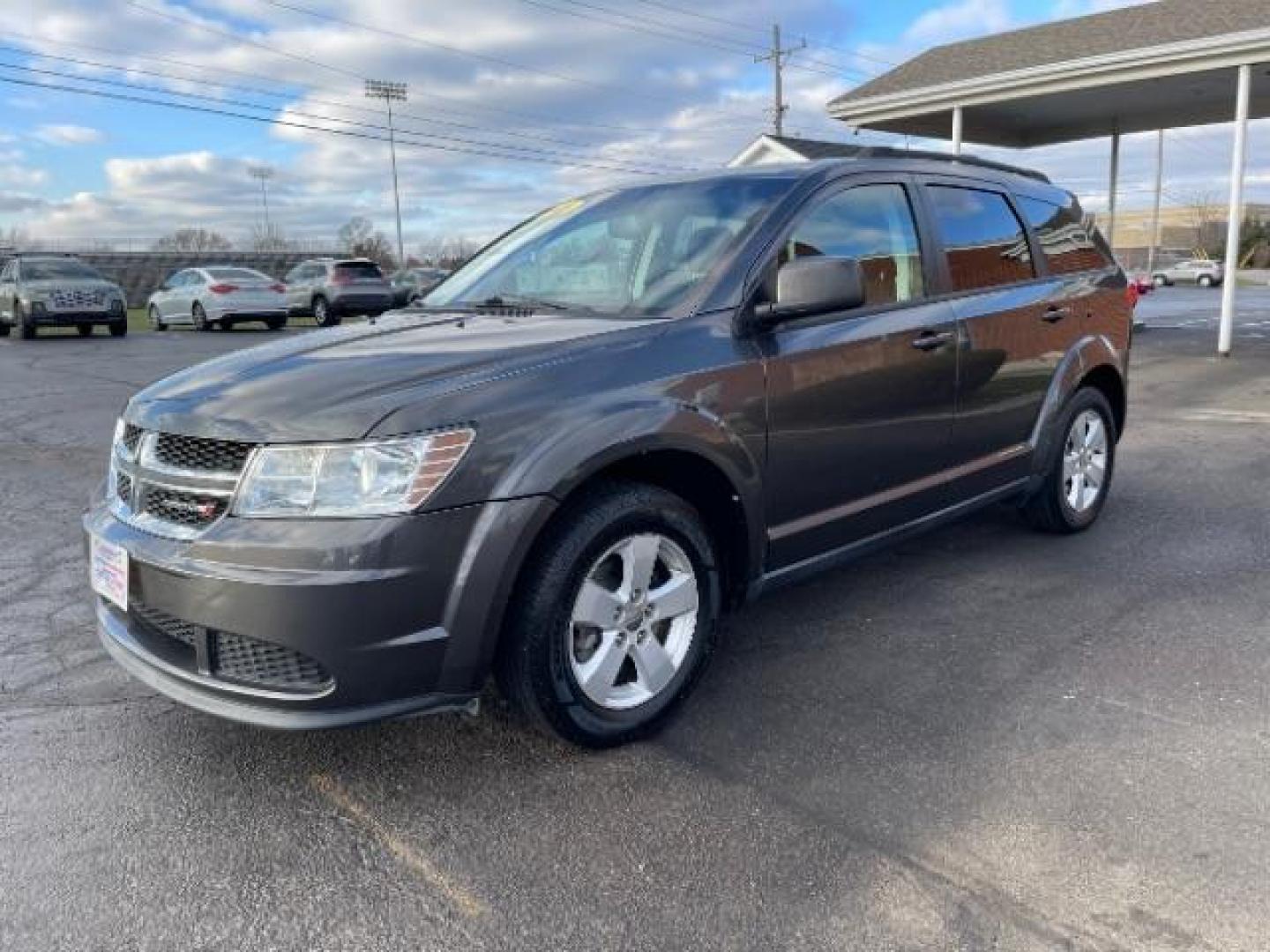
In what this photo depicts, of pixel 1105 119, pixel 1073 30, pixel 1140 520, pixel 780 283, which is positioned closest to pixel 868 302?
pixel 780 283

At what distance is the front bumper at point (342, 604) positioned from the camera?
2.49 m

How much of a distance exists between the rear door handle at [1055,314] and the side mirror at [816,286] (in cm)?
187

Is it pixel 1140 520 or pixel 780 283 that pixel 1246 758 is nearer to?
pixel 780 283

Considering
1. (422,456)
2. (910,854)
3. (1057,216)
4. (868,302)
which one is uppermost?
(1057,216)

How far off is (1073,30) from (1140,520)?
1303 centimetres

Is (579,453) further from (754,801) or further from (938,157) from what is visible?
(938,157)

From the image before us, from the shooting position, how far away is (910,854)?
253 centimetres

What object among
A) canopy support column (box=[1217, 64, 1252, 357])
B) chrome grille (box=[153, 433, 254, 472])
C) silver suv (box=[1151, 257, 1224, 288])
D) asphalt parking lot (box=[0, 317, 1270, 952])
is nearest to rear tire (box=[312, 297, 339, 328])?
canopy support column (box=[1217, 64, 1252, 357])

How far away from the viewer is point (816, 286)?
3260 millimetres

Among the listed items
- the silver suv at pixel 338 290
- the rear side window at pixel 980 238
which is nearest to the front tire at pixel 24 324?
the silver suv at pixel 338 290

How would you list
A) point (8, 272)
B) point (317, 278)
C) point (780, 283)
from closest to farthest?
point (780, 283) → point (8, 272) → point (317, 278)

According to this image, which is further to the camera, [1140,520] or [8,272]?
[8,272]

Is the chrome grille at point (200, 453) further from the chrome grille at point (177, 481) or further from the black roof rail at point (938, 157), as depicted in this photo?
the black roof rail at point (938, 157)

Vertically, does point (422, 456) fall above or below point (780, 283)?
below
